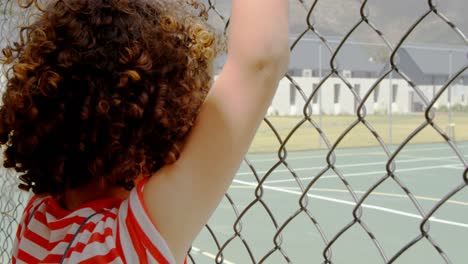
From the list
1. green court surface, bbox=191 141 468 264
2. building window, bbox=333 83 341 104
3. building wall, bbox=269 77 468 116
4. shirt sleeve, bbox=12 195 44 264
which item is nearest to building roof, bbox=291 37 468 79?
building wall, bbox=269 77 468 116

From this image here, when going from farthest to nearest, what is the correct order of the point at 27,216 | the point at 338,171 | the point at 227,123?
the point at 338,171 → the point at 27,216 → the point at 227,123

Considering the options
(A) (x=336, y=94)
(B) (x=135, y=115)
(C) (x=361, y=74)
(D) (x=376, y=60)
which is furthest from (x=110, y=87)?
(A) (x=336, y=94)

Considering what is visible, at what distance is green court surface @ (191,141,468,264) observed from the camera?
188 inches

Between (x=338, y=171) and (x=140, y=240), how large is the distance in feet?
1.33

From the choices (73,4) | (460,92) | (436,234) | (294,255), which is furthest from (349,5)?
(460,92)

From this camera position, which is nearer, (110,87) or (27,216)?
(110,87)

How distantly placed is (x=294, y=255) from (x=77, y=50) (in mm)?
4297

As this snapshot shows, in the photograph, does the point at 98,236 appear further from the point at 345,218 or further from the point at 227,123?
the point at 345,218

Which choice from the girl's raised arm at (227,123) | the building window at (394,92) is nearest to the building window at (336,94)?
the building window at (394,92)

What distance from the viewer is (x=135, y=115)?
69 cm

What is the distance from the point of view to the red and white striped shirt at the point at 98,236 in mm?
667

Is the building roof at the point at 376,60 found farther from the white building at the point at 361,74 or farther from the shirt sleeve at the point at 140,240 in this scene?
the shirt sleeve at the point at 140,240

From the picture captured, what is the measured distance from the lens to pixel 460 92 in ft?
41.2

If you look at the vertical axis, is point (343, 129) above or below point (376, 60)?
below
